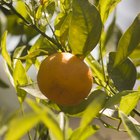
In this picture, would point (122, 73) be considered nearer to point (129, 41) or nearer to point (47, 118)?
point (129, 41)

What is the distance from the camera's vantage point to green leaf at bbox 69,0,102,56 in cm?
55

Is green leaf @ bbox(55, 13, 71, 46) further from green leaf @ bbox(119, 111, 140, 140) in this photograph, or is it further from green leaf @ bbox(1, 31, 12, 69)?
green leaf @ bbox(119, 111, 140, 140)

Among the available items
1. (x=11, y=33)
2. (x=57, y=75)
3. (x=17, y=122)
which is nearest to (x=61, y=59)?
(x=57, y=75)

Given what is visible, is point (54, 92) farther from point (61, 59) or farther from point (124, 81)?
point (124, 81)

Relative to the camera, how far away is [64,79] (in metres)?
0.54

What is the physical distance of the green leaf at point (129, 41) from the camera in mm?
593

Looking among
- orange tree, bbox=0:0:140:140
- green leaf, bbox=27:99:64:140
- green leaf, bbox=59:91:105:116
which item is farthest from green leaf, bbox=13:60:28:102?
green leaf, bbox=27:99:64:140

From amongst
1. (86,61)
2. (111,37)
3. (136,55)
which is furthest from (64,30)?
(111,37)

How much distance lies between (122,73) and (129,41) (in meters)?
0.09

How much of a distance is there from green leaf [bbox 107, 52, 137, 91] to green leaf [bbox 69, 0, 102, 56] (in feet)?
0.27

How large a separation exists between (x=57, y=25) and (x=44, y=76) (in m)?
0.18

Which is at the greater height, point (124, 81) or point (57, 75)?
point (57, 75)

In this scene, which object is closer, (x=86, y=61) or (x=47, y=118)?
(x=47, y=118)

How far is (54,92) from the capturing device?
55 centimetres
